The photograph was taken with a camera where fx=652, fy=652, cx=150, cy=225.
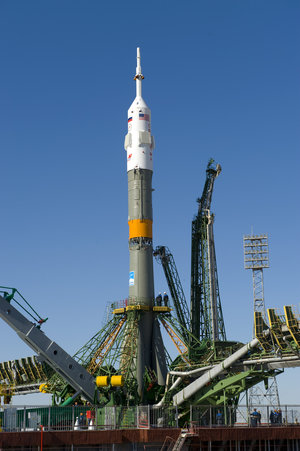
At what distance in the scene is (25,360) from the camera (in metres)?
86.4

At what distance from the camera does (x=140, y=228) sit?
64.9 meters

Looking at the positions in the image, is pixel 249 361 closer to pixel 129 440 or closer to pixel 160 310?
pixel 129 440

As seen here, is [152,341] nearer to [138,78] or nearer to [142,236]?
[142,236]

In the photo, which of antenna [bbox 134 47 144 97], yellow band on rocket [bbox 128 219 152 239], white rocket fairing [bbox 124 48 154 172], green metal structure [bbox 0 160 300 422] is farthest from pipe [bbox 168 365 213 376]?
antenna [bbox 134 47 144 97]

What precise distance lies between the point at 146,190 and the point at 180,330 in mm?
14505

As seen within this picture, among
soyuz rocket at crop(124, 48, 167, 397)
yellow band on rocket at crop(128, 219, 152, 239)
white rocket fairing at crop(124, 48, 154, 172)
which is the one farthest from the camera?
white rocket fairing at crop(124, 48, 154, 172)

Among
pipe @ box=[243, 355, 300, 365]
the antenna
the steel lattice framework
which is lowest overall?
pipe @ box=[243, 355, 300, 365]

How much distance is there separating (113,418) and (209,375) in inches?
387

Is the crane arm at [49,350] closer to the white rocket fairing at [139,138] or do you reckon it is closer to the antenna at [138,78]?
the white rocket fairing at [139,138]

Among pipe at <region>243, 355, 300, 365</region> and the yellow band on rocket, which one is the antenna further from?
pipe at <region>243, 355, 300, 365</region>

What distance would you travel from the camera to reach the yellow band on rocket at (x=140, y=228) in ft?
213

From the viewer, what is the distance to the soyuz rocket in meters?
61.1

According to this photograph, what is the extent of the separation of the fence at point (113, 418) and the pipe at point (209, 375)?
280 centimetres

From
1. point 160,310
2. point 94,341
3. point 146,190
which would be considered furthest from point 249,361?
point 146,190
